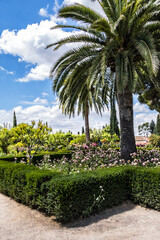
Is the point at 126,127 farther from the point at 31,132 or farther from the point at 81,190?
the point at 81,190

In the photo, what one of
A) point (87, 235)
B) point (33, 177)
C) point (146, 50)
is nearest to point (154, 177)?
point (87, 235)

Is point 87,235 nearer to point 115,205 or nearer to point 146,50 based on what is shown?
point 115,205

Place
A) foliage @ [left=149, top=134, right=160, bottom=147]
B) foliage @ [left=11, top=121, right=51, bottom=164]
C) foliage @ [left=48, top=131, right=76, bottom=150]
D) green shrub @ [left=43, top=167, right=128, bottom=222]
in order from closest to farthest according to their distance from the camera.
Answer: green shrub @ [left=43, top=167, right=128, bottom=222] → foliage @ [left=11, top=121, right=51, bottom=164] → foliage @ [left=48, top=131, right=76, bottom=150] → foliage @ [left=149, top=134, right=160, bottom=147]

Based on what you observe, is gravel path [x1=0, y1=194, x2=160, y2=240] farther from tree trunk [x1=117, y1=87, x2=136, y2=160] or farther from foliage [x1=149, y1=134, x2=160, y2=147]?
foliage [x1=149, y1=134, x2=160, y2=147]

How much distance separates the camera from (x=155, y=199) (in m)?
4.79

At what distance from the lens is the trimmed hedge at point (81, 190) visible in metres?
4.09

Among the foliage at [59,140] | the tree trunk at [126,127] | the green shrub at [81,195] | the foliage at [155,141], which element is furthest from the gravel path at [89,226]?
the foliage at [155,141]

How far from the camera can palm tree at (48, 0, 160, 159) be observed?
7.48 m

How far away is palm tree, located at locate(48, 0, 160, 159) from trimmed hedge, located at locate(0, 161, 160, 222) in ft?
11.3

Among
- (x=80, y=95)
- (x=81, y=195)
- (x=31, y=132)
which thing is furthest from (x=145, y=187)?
(x=80, y=95)

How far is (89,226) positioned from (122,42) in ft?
23.0

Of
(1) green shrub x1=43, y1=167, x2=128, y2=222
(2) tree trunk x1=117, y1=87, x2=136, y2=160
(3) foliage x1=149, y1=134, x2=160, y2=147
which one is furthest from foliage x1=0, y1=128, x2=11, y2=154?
(3) foliage x1=149, y1=134, x2=160, y2=147

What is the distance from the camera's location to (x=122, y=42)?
830 cm

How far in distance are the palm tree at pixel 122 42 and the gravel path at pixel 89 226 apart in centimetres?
423
